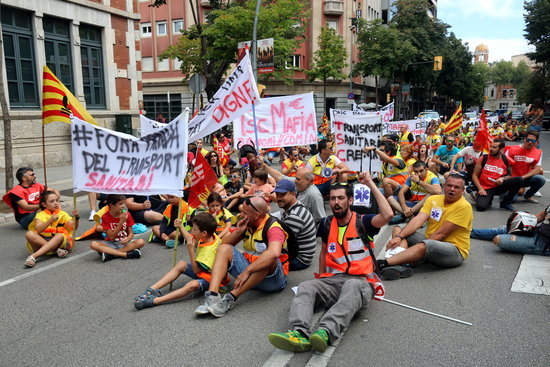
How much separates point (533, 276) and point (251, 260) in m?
3.29

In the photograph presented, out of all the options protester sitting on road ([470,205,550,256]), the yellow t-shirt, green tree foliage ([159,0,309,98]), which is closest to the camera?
the yellow t-shirt

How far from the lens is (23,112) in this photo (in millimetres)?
15633

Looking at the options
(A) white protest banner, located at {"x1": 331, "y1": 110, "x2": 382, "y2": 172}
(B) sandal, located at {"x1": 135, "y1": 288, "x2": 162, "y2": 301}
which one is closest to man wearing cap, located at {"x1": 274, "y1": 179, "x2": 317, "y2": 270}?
(B) sandal, located at {"x1": 135, "y1": 288, "x2": 162, "y2": 301}

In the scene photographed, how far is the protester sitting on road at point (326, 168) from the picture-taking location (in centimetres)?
848

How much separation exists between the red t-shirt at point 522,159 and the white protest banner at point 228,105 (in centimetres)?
610

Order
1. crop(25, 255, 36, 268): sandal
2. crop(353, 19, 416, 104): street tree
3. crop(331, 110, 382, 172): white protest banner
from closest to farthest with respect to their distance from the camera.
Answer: crop(25, 255, 36, 268): sandal, crop(331, 110, 382, 172): white protest banner, crop(353, 19, 416, 104): street tree

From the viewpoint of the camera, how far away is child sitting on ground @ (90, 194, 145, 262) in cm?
618

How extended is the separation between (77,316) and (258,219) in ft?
6.53

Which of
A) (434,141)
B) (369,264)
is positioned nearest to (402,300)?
(369,264)

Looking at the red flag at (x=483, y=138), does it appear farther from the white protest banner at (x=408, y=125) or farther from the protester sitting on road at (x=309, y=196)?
the protester sitting on road at (x=309, y=196)

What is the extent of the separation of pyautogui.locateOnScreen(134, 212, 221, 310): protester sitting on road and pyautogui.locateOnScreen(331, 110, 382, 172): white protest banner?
4.07 metres

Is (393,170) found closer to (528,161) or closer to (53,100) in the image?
(528,161)

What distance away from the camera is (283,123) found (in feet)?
30.6

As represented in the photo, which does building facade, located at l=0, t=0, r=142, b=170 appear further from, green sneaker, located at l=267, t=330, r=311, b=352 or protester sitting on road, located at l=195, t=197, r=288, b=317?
green sneaker, located at l=267, t=330, r=311, b=352
